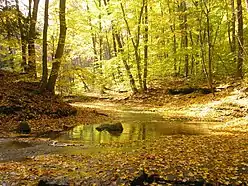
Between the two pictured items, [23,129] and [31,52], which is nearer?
[23,129]

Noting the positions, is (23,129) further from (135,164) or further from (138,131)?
(135,164)

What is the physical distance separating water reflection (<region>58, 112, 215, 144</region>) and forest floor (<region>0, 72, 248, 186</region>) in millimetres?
799

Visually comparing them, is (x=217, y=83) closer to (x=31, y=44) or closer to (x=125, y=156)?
(x=31, y=44)

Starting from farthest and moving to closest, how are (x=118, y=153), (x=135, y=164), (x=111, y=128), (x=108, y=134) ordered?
(x=111, y=128)
(x=108, y=134)
(x=118, y=153)
(x=135, y=164)

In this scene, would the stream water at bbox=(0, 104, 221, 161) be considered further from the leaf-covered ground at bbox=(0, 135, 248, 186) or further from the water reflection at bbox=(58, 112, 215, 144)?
the leaf-covered ground at bbox=(0, 135, 248, 186)

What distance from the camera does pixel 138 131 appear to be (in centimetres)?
1373

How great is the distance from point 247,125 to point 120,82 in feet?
71.9

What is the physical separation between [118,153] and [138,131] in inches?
189

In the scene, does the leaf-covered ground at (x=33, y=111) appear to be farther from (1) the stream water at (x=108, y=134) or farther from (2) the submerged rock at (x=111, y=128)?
(2) the submerged rock at (x=111, y=128)

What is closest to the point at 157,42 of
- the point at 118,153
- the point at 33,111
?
the point at 33,111

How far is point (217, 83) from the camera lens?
24.8 metres

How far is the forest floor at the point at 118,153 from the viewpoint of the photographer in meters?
6.63

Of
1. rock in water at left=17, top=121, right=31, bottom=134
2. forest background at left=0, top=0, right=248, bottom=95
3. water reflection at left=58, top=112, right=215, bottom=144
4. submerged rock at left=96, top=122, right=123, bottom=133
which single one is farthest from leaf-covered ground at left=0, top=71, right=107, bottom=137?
forest background at left=0, top=0, right=248, bottom=95

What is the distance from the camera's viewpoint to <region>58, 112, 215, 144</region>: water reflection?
39.5 ft
